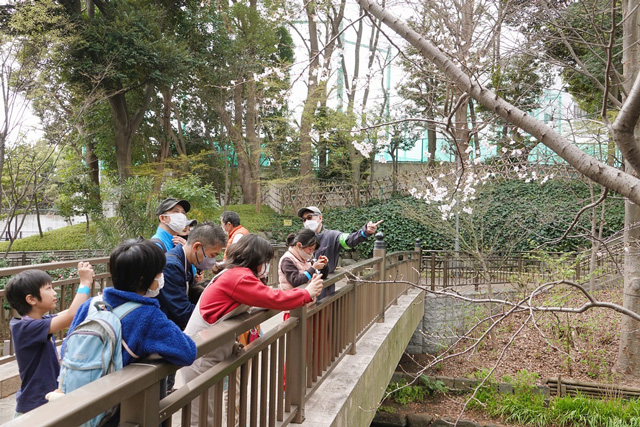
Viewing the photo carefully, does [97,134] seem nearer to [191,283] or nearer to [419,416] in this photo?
[419,416]

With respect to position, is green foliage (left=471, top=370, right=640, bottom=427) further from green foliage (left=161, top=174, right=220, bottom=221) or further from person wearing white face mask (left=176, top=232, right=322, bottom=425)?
green foliage (left=161, top=174, right=220, bottom=221)

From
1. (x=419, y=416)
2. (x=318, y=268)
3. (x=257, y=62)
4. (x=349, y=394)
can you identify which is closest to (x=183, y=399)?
(x=318, y=268)

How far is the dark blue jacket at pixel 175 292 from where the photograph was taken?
3.04m

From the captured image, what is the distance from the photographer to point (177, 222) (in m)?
3.86

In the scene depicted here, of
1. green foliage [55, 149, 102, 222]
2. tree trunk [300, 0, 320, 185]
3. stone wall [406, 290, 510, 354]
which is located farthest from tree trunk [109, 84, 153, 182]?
stone wall [406, 290, 510, 354]

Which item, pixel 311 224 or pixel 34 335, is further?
pixel 311 224

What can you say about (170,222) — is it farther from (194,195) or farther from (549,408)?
(194,195)

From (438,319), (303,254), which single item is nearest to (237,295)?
(303,254)

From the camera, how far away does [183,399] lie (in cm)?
178

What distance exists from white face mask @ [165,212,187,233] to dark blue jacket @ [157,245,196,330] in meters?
0.71

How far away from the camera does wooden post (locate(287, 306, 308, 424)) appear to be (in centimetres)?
314

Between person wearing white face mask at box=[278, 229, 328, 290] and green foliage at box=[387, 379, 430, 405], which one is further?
green foliage at box=[387, 379, 430, 405]

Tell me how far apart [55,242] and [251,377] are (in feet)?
71.3

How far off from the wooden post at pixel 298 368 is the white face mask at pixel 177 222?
1346 millimetres
